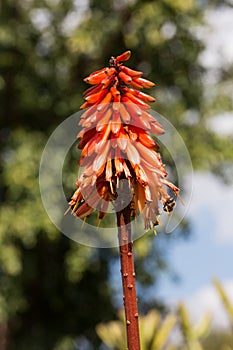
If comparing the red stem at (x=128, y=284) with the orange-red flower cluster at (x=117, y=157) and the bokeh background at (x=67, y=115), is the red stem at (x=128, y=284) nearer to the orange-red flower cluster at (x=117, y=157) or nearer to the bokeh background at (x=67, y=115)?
the orange-red flower cluster at (x=117, y=157)

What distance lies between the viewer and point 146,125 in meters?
1.49

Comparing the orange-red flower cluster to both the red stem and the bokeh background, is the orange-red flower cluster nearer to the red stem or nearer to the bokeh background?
the red stem

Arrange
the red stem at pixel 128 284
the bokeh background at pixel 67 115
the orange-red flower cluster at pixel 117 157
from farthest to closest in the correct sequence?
the bokeh background at pixel 67 115 → the orange-red flower cluster at pixel 117 157 → the red stem at pixel 128 284

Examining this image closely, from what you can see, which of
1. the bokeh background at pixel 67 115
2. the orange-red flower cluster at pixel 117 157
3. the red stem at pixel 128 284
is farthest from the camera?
the bokeh background at pixel 67 115

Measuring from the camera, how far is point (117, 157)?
1.44 metres

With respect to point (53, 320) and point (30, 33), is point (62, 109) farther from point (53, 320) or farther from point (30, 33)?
point (53, 320)

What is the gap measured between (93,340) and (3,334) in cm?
136

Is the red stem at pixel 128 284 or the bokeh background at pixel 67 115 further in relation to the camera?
the bokeh background at pixel 67 115

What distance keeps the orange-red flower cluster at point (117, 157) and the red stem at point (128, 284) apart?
126mm

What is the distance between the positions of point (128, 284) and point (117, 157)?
32 cm

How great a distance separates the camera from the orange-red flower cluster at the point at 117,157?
4.67 ft

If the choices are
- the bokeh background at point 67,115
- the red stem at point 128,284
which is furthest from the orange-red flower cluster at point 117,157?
the bokeh background at point 67,115

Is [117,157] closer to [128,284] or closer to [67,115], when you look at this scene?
[128,284]

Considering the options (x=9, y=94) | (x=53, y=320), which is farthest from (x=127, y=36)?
(x=53, y=320)
